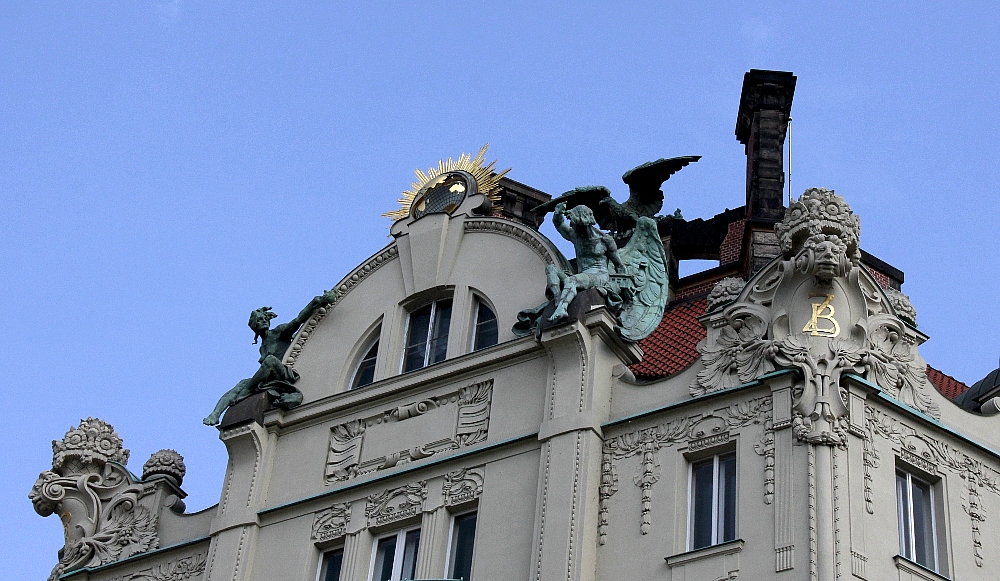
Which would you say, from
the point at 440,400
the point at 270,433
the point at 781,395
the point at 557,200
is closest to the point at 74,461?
the point at 270,433

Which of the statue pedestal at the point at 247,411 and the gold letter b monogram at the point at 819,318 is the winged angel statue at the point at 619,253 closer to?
the gold letter b monogram at the point at 819,318

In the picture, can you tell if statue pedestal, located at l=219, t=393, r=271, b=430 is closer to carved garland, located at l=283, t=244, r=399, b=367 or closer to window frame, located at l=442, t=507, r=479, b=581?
carved garland, located at l=283, t=244, r=399, b=367

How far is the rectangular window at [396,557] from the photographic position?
26062 mm

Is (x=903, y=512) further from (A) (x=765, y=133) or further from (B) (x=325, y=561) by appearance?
(A) (x=765, y=133)

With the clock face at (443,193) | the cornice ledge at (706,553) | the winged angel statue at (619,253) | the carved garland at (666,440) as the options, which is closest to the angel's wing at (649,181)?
the winged angel statue at (619,253)

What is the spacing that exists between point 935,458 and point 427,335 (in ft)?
25.2

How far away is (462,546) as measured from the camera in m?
25.8

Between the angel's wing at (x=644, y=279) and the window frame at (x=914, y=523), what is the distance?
14.1 ft

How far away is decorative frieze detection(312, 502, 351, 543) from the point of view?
88.0 feet

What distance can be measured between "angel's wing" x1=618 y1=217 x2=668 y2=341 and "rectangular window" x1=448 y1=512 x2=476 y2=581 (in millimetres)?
3380

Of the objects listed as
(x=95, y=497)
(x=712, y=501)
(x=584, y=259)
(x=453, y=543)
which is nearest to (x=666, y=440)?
(x=712, y=501)

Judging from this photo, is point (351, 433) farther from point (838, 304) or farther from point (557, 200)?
point (838, 304)

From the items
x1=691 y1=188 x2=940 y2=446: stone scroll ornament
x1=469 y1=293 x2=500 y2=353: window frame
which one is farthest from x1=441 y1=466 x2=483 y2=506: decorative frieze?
x1=691 y1=188 x2=940 y2=446: stone scroll ornament

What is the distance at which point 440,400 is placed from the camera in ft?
89.7
